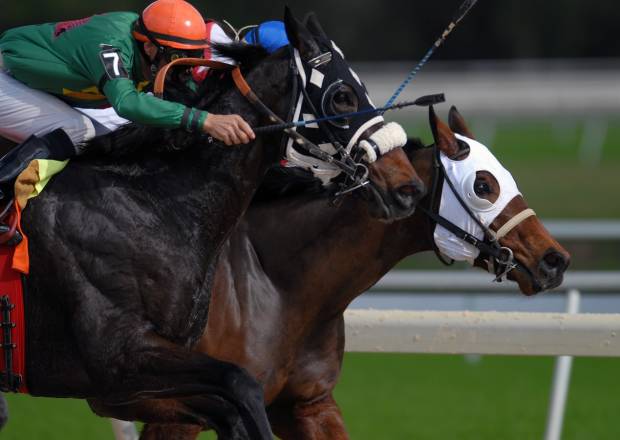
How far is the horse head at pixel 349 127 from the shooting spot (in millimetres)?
4195

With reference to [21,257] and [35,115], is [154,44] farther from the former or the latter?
[21,257]

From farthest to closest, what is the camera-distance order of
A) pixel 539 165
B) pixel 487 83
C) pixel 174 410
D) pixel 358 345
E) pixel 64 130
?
1. pixel 487 83
2. pixel 539 165
3. pixel 358 345
4. pixel 64 130
5. pixel 174 410

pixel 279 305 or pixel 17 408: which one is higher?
pixel 279 305

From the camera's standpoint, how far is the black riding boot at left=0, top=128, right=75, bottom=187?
4.18 meters

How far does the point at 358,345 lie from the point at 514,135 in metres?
18.8

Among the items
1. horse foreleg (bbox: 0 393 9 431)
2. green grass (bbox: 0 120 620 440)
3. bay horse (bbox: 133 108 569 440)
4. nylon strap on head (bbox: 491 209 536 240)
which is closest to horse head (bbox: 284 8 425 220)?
bay horse (bbox: 133 108 569 440)

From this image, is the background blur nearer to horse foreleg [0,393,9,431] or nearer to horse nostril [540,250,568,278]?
horse nostril [540,250,568,278]

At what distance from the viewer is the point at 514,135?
934 inches

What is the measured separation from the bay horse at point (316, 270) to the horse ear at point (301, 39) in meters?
0.78

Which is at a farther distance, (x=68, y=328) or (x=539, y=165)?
(x=539, y=165)

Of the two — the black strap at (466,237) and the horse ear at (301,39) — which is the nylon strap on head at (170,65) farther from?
the black strap at (466,237)

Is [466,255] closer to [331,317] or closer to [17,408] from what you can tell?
[331,317]

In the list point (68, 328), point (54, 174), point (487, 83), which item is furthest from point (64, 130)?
point (487, 83)

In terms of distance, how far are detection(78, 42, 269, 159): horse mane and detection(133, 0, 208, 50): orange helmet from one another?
84 mm
